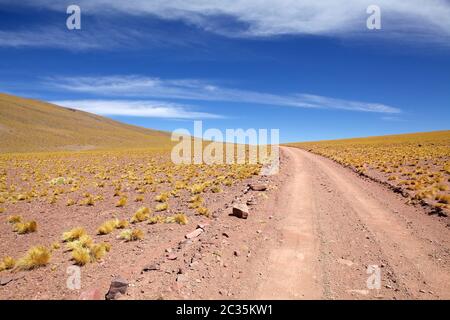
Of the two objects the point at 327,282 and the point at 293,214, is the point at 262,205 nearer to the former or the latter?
the point at 293,214

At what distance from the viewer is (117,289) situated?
18.6 feet

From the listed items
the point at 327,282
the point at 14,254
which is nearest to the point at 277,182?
the point at 327,282

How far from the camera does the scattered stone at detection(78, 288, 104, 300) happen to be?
18.7 ft

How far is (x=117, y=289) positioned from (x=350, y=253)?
550cm

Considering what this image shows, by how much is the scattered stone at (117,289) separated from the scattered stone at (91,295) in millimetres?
244

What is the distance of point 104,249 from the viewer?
27.7 feet

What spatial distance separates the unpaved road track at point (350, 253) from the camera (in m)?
5.62

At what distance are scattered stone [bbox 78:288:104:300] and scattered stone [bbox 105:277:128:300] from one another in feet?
0.80

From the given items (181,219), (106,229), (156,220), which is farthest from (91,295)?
(156,220)

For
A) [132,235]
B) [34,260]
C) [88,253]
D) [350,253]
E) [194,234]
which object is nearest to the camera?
[350,253]

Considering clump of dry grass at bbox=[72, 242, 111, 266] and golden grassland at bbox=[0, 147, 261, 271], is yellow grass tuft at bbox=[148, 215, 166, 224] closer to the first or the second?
golden grassland at bbox=[0, 147, 261, 271]

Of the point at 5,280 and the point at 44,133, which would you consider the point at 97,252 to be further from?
the point at 44,133

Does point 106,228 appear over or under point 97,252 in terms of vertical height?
over

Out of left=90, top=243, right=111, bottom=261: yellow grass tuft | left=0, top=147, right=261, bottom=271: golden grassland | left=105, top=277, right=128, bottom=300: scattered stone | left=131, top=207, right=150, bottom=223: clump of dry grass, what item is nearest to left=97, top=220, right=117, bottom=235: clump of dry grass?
left=0, top=147, right=261, bottom=271: golden grassland
